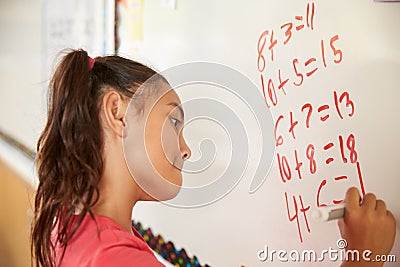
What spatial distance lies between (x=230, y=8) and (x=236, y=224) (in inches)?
13.6

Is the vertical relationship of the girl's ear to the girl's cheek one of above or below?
above

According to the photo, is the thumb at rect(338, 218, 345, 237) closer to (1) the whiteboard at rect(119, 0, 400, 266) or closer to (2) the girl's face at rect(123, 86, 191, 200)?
(1) the whiteboard at rect(119, 0, 400, 266)

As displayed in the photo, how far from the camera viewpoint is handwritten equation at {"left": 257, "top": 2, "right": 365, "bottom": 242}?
76cm

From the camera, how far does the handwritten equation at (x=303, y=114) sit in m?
0.76

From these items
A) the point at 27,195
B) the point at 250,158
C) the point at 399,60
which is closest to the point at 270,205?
the point at 250,158

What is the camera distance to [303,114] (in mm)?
822

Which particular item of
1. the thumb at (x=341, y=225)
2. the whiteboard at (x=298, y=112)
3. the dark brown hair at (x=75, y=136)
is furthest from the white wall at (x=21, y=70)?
the thumb at (x=341, y=225)

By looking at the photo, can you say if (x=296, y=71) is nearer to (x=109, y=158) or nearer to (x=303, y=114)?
(x=303, y=114)

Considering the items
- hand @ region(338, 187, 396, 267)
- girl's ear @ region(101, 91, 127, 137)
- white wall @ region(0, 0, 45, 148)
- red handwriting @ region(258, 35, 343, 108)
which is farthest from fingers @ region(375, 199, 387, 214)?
white wall @ region(0, 0, 45, 148)

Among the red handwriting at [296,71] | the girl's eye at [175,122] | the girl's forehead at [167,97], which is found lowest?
the girl's eye at [175,122]

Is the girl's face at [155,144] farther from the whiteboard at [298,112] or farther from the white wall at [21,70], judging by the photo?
the white wall at [21,70]

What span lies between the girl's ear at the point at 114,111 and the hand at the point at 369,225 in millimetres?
298

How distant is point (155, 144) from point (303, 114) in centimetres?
22

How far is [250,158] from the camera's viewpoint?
917mm
